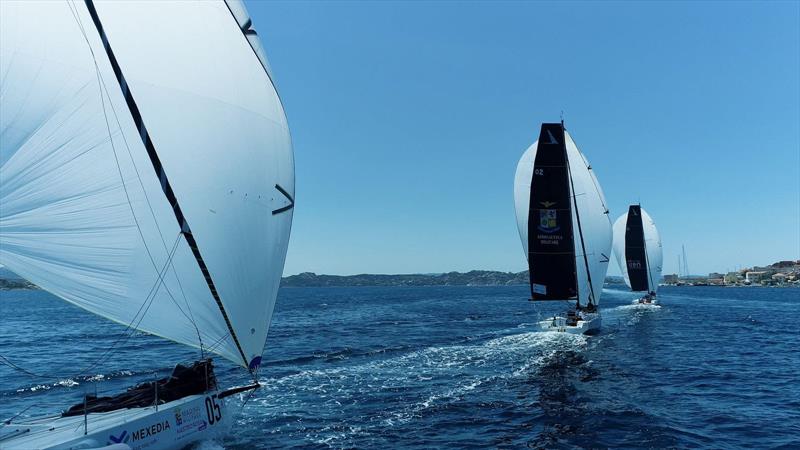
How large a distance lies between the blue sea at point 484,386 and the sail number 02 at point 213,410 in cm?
65

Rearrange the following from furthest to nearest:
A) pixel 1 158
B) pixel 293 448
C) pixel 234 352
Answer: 1. pixel 293 448
2. pixel 234 352
3. pixel 1 158

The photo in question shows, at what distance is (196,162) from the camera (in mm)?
10383

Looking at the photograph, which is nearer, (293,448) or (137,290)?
(137,290)

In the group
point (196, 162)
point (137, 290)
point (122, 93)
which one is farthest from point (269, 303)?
point (122, 93)

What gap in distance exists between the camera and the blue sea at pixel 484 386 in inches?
595

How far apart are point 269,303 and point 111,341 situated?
33.3m

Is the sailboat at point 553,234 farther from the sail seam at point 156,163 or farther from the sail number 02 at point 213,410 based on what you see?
the sail seam at point 156,163

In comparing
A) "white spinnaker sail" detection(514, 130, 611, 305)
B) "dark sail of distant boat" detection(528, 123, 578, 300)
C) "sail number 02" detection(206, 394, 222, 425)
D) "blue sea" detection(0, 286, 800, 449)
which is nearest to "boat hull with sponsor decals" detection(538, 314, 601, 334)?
"blue sea" detection(0, 286, 800, 449)

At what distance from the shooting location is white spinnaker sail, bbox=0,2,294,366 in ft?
28.0

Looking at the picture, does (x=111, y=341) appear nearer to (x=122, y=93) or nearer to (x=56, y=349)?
(x=56, y=349)

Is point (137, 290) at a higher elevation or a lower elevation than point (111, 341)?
higher

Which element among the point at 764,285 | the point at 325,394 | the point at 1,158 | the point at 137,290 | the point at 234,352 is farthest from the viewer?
the point at 764,285

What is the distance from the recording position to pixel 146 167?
1005cm

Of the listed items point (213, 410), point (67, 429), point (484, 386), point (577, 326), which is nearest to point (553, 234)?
point (577, 326)
